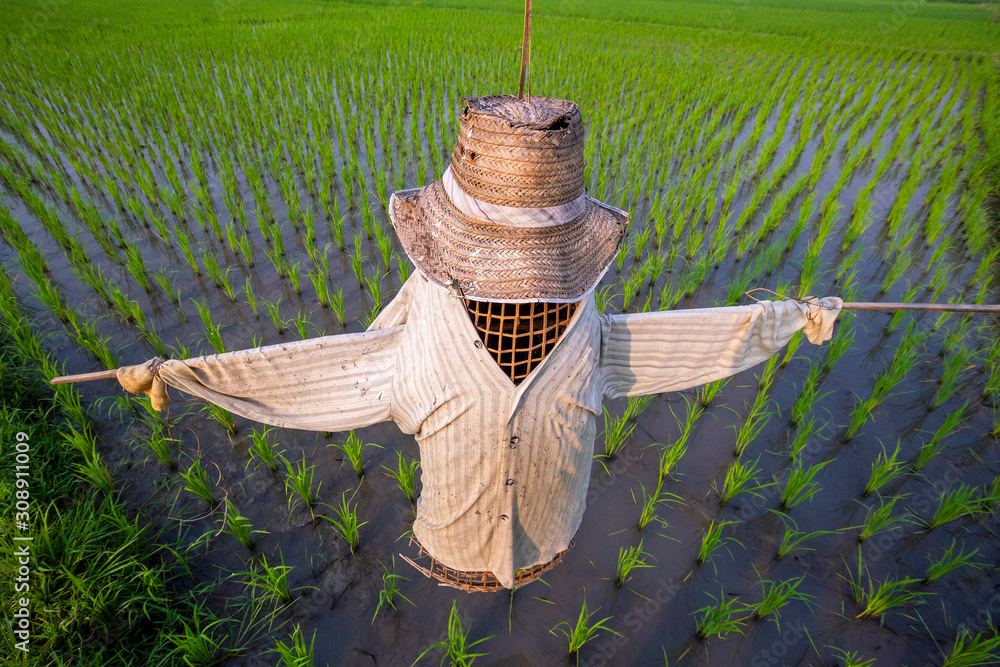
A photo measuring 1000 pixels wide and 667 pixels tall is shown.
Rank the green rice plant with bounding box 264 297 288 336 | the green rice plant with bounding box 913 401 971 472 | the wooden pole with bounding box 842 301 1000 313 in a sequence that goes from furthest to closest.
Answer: the green rice plant with bounding box 264 297 288 336 < the green rice plant with bounding box 913 401 971 472 < the wooden pole with bounding box 842 301 1000 313

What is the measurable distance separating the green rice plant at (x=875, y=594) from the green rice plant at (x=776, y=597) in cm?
15

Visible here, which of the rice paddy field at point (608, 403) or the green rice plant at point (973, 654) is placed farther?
the rice paddy field at point (608, 403)

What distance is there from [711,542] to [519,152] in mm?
1551

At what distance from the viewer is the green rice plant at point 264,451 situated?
1770mm

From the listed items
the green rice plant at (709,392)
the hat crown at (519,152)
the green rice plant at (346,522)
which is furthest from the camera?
the green rice plant at (709,392)

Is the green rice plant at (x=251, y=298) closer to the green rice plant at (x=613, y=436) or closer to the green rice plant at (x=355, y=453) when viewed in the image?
the green rice plant at (x=355, y=453)

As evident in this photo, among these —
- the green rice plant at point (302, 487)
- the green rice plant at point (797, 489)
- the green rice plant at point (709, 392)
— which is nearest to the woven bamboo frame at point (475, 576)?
the green rice plant at point (302, 487)

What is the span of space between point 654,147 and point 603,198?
115 centimetres

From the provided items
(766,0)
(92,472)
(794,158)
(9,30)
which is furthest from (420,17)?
(766,0)

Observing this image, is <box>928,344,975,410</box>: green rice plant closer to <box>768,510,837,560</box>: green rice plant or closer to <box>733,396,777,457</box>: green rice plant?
<box>733,396,777,457</box>: green rice plant

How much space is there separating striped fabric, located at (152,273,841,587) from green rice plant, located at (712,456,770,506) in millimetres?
641

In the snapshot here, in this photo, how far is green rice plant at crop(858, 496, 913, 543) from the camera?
1660 mm

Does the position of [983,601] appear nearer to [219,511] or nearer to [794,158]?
[219,511]

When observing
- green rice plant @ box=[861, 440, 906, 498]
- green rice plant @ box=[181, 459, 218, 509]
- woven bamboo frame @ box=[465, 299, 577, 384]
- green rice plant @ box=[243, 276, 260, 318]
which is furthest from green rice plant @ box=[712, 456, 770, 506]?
green rice plant @ box=[243, 276, 260, 318]
